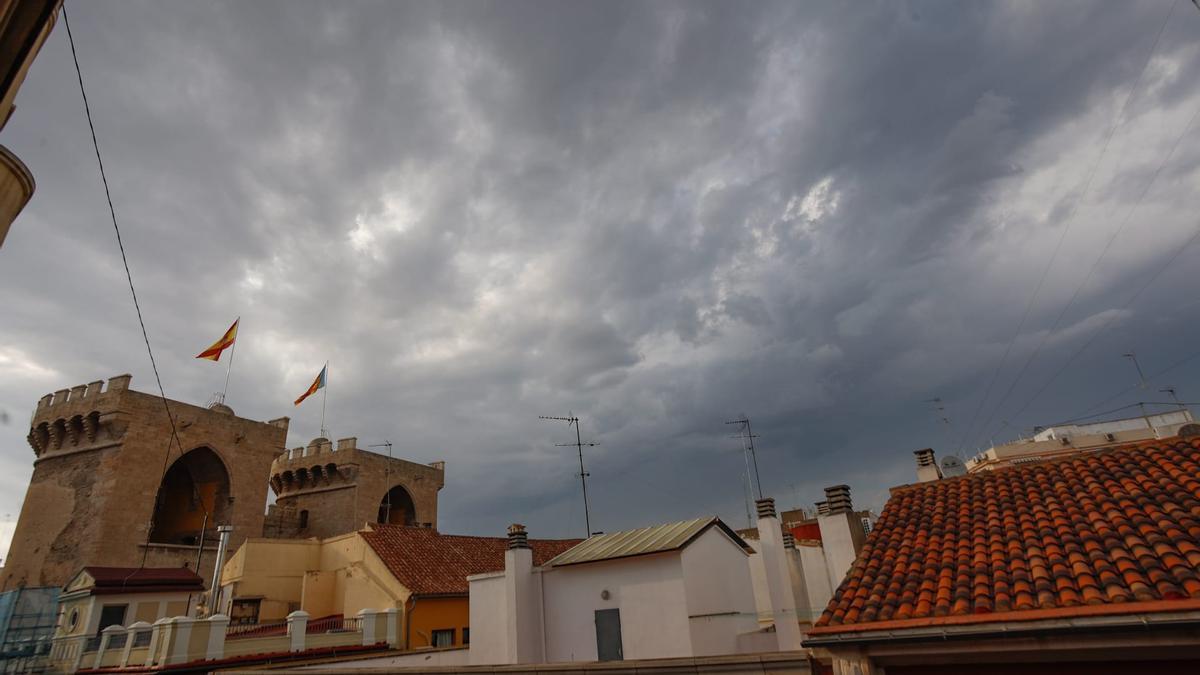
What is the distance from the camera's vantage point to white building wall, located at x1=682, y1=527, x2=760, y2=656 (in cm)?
1401

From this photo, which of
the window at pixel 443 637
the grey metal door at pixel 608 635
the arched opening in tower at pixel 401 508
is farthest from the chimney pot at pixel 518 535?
the arched opening in tower at pixel 401 508

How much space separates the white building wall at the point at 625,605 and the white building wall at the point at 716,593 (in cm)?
30

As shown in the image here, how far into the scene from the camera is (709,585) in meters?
15.0

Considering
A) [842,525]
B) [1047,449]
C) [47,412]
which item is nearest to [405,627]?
[842,525]

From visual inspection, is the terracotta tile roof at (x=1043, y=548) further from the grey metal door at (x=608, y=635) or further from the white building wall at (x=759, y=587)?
the white building wall at (x=759, y=587)

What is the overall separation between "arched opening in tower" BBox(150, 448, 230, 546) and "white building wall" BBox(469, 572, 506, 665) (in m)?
22.2

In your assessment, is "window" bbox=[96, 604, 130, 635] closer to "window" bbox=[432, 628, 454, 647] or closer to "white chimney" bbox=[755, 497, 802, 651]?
"window" bbox=[432, 628, 454, 647]

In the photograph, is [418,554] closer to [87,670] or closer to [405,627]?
[405,627]

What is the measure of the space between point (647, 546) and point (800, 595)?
17.6 ft

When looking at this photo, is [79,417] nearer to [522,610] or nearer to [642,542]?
[522,610]

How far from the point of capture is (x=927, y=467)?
13.7 metres

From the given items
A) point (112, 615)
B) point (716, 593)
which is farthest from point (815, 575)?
point (112, 615)

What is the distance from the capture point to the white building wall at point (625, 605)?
1407 centimetres

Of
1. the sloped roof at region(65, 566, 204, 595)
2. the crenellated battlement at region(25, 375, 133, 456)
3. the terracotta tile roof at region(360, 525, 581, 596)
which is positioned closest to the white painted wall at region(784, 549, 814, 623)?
the terracotta tile roof at region(360, 525, 581, 596)
